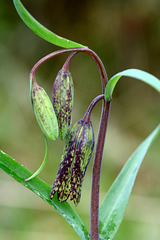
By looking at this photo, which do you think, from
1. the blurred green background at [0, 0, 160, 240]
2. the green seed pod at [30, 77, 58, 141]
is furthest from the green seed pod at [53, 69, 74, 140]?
the blurred green background at [0, 0, 160, 240]

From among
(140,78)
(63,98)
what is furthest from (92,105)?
(140,78)

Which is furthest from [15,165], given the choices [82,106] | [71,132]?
[82,106]

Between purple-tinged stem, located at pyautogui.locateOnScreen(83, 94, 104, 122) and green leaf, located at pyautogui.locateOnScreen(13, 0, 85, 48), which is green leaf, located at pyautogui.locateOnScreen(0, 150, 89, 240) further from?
green leaf, located at pyautogui.locateOnScreen(13, 0, 85, 48)

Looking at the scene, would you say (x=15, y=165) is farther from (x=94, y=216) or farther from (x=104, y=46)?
(x=104, y=46)

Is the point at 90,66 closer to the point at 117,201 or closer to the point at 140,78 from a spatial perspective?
the point at 117,201

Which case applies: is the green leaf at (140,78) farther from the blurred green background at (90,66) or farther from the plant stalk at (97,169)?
the blurred green background at (90,66)

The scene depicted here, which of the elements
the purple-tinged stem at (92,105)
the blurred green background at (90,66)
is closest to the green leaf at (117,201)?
the purple-tinged stem at (92,105)
